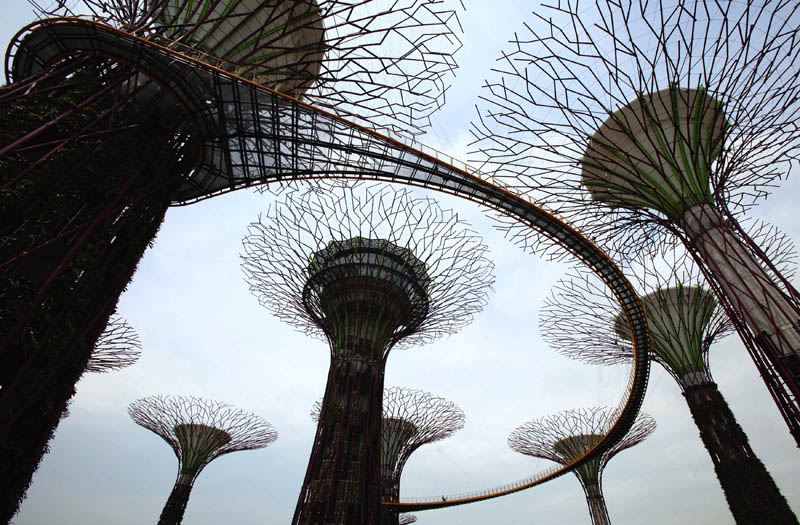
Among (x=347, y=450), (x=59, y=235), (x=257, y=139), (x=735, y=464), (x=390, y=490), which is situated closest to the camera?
(x=59, y=235)

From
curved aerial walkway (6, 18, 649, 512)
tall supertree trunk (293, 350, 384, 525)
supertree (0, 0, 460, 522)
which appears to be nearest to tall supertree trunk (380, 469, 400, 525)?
tall supertree trunk (293, 350, 384, 525)

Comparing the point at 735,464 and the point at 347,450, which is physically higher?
the point at 347,450

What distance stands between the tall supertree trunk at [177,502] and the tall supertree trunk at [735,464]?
83.7 feet

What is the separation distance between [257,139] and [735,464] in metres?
18.9

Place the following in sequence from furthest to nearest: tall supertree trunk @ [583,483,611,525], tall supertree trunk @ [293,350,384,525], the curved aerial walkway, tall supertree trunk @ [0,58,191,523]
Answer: tall supertree trunk @ [583,483,611,525] → tall supertree trunk @ [293,350,384,525] → the curved aerial walkway → tall supertree trunk @ [0,58,191,523]

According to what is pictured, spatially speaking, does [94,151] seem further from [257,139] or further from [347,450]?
[347,450]

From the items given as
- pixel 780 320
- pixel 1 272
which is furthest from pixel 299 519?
pixel 780 320

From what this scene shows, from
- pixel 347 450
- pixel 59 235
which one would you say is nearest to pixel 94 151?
pixel 59 235

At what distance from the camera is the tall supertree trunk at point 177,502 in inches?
894

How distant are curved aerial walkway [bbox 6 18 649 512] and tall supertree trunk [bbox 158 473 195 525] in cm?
2009

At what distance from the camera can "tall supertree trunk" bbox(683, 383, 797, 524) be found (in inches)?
543

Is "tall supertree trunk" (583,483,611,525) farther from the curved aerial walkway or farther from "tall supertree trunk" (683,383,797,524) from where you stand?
the curved aerial walkway

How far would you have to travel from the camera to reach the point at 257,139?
10383 millimetres

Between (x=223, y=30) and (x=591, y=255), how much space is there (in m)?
13.1
